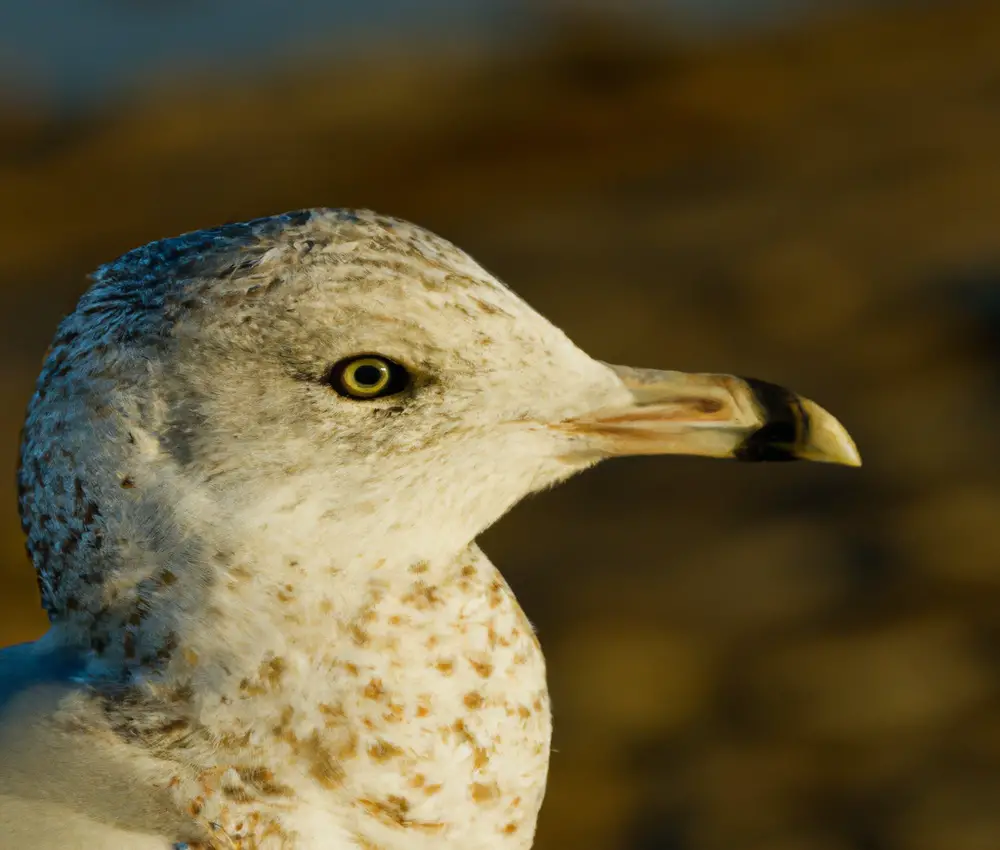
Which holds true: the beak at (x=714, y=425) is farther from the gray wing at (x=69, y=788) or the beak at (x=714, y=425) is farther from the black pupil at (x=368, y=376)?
the gray wing at (x=69, y=788)

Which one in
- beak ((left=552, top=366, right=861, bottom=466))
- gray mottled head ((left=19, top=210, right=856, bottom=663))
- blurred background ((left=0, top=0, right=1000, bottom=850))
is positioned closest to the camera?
gray mottled head ((left=19, top=210, right=856, bottom=663))

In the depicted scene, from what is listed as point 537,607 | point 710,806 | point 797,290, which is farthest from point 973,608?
point 797,290


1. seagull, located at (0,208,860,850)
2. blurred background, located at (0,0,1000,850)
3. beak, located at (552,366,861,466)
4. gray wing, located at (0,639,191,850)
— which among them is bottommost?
gray wing, located at (0,639,191,850)

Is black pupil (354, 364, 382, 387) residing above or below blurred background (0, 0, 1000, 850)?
below

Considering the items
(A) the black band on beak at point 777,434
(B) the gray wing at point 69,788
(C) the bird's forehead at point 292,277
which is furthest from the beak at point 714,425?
(B) the gray wing at point 69,788

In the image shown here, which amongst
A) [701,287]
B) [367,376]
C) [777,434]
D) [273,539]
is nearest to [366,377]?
[367,376]

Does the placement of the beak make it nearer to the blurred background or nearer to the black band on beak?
the black band on beak

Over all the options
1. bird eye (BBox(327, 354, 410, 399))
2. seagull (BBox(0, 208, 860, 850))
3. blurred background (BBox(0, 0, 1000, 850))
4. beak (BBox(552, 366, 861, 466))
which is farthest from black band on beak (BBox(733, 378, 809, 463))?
blurred background (BBox(0, 0, 1000, 850))

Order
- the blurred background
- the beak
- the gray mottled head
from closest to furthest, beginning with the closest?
the gray mottled head < the beak < the blurred background
